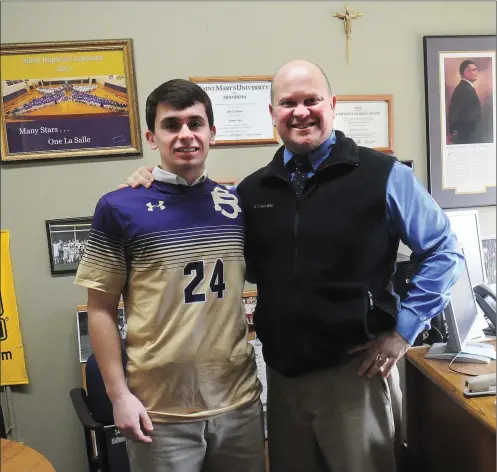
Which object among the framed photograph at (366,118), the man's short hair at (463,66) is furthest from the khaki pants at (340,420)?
the man's short hair at (463,66)

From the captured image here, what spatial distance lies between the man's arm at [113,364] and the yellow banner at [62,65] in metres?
1.07

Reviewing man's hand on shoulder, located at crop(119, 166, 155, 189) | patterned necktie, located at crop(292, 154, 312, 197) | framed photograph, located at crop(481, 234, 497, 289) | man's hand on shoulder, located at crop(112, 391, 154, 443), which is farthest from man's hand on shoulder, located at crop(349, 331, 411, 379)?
framed photograph, located at crop(481, 234, 497, 289)

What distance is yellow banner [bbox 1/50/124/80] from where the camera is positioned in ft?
6.00

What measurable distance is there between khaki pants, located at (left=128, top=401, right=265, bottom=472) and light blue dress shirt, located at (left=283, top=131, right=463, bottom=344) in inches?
18.9

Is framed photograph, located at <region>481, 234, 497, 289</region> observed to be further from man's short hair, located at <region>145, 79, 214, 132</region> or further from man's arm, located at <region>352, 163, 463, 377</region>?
man's short hair, located at <region>145, 79, 214, 132</region>

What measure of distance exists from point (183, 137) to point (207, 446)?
79 centimetres

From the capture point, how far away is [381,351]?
4.01 ft

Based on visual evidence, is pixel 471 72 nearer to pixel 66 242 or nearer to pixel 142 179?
pixel 142 179

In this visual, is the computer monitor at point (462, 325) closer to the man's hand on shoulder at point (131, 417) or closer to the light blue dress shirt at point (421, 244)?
the light blue dress shirt at point (421, 244)

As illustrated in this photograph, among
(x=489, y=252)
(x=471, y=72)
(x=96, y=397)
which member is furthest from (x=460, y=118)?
(x=96, y=397)

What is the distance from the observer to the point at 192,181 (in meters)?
1.25

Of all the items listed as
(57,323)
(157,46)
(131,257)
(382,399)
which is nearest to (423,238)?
(382,399)

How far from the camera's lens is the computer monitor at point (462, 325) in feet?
5.59

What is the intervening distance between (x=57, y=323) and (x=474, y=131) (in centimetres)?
200
